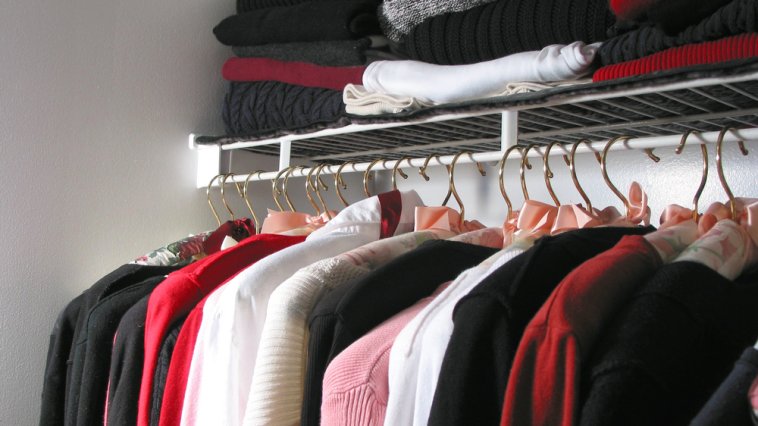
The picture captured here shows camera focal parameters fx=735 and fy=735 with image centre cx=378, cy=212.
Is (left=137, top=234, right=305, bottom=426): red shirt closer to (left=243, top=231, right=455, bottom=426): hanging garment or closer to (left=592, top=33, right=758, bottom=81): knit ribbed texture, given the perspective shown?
(left=243, top=231, right=455, bottom=426): hanging garment

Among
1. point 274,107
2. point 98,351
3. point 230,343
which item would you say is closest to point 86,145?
point 274,107

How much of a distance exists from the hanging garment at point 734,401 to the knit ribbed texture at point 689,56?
411 millimetres

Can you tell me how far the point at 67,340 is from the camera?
972 mm

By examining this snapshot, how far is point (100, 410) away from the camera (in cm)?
84

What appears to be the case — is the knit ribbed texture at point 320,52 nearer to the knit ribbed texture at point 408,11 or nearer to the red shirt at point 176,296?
the knit ribbed texture at point 408,11

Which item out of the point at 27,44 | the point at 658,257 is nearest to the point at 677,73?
the point at 658,257

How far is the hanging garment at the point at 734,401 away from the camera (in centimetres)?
38

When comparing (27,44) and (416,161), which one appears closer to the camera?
(416,161)

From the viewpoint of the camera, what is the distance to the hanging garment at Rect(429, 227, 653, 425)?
1.57 ft

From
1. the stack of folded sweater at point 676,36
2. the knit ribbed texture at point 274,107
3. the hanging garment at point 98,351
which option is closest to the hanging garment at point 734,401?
the stack of folded sweater at point 676,36

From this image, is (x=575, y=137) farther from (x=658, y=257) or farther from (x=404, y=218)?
(x=658, y=257)

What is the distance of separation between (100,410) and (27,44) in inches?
22.7

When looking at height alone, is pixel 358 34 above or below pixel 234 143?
above

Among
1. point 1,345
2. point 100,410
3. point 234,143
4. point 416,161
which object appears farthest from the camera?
point 234,143
